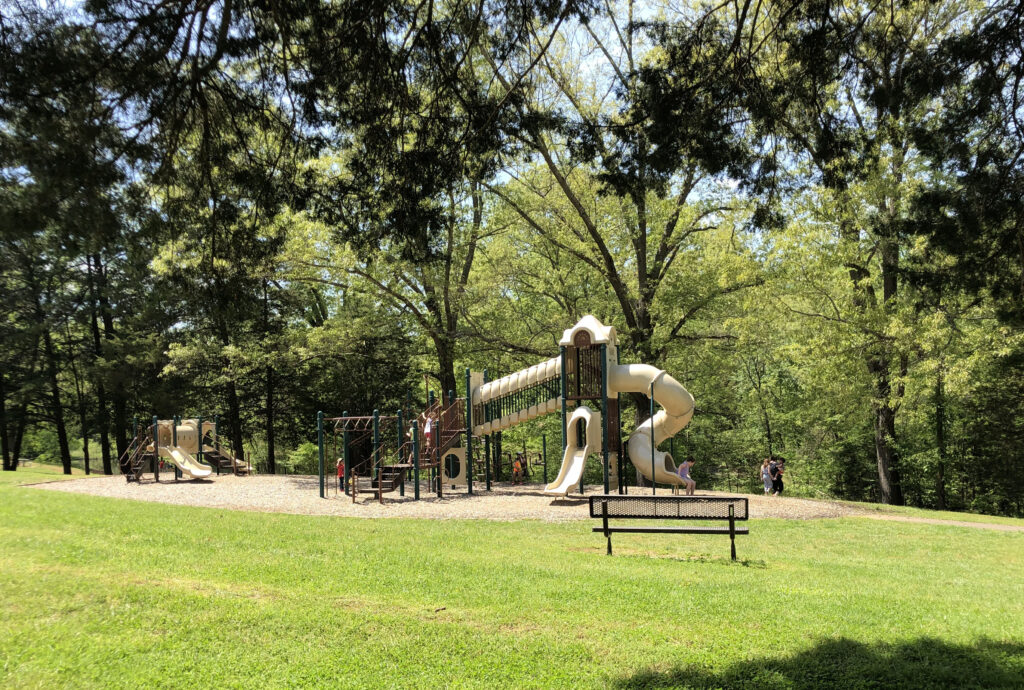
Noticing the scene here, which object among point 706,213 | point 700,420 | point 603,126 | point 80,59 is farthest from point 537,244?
point 80,59

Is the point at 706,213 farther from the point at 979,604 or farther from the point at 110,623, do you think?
the point at 110,623

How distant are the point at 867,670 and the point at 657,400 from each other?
13042 millimetres

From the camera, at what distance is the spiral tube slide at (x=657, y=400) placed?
1791 centimetres

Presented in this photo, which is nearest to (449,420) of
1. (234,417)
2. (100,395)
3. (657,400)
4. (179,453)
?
(657,400)

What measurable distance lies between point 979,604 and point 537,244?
1925 cm

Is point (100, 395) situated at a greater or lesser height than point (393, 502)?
greater

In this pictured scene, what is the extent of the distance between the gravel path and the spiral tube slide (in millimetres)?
1647

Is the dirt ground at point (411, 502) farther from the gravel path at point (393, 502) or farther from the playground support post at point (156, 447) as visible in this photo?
the playground support post at point (156, 447)

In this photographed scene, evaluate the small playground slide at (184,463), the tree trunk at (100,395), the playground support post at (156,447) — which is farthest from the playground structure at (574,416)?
the tree trunk at (100,395)

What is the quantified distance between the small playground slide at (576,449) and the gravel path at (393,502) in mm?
572

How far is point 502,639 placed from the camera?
5836 mm

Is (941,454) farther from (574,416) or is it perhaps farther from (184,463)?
(184,463)

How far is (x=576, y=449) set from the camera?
18.3 meters

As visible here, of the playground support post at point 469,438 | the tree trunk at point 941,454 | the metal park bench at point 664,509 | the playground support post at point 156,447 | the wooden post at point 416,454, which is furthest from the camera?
the tree trunk at point 941,454
